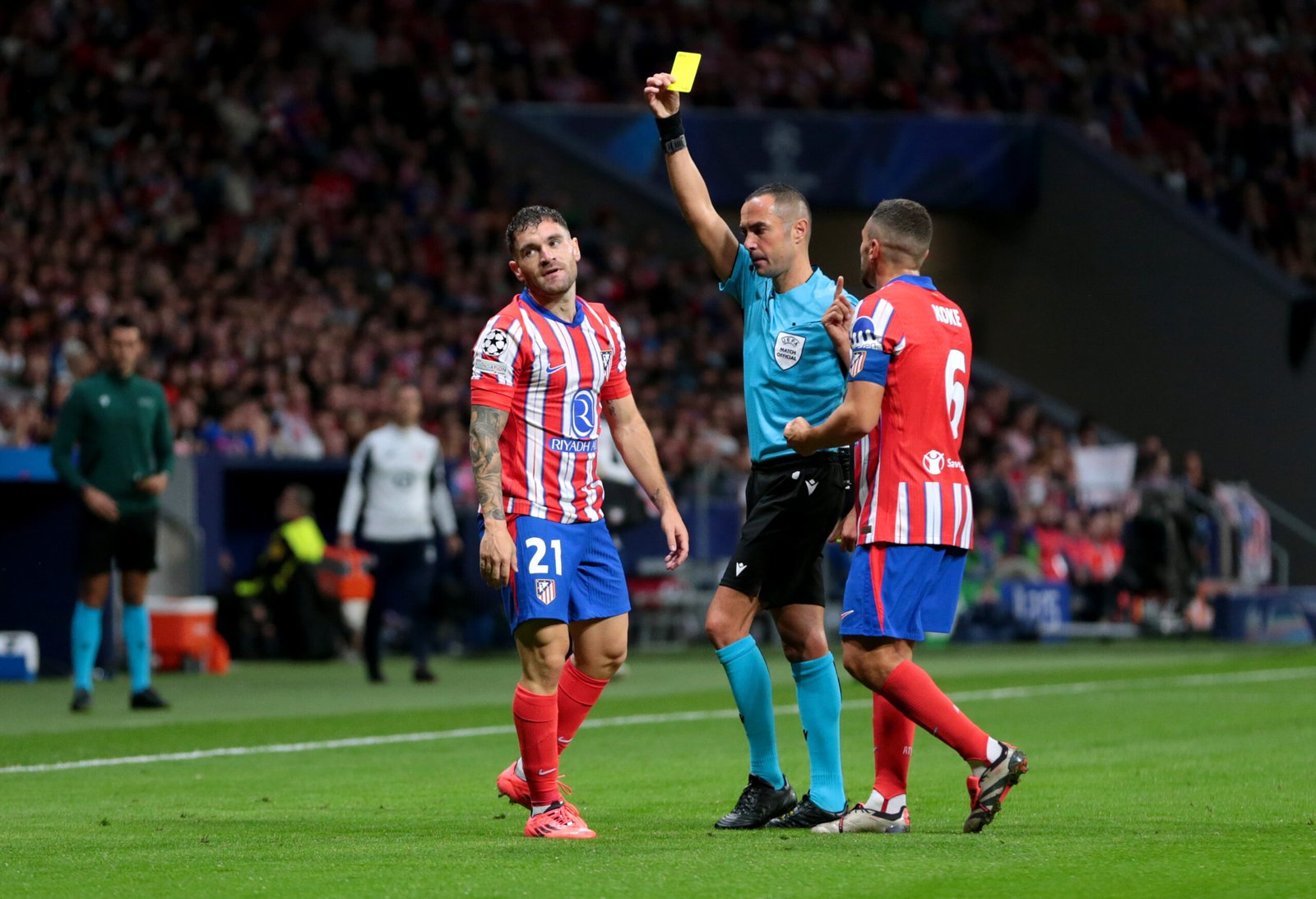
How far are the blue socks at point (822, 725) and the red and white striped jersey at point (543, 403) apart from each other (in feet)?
3.21

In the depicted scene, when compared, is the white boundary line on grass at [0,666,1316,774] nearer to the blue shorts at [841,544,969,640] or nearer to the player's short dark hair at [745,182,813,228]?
the blue shorts at [841,544,969,640]

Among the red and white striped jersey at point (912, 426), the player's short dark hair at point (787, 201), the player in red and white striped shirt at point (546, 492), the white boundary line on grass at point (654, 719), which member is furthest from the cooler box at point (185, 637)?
the red and white striped jersey at point (912, 426)

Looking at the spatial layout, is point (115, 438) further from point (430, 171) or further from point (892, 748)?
point (430, 171)

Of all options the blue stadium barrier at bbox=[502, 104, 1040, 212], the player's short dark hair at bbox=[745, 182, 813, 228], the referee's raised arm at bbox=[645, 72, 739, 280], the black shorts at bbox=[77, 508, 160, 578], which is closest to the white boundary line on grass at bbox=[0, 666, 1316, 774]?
the black shorts at bbox=[77, 508, 160, 578]

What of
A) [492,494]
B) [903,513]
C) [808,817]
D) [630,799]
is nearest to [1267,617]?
[630,799]

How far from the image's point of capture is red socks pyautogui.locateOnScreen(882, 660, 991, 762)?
646 cm

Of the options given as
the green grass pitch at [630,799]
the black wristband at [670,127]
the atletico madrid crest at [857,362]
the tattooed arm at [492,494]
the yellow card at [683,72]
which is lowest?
the green grass pitch at [630,799]

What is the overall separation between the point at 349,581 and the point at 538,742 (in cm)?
1272

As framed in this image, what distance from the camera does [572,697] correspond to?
22.7 ft

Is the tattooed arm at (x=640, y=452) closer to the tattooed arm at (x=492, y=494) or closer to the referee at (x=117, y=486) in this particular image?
the tattooed arm at (x=492, y=494)

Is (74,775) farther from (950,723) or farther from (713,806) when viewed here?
(950,723)

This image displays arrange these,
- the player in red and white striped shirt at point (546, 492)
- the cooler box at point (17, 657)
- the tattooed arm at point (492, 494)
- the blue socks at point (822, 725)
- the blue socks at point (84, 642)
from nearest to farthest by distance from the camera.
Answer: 1. the tattooed arm at point (492, 494)
2. the player in red and white striped shirt at point (546, 492)
3. the blue socks at point (822, 725)
4. the blue socks at point (84, 642)
5. the cooler box at point (17, 657)

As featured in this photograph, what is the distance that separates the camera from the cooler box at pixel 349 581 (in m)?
18.6

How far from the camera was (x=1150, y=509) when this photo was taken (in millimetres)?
22656
